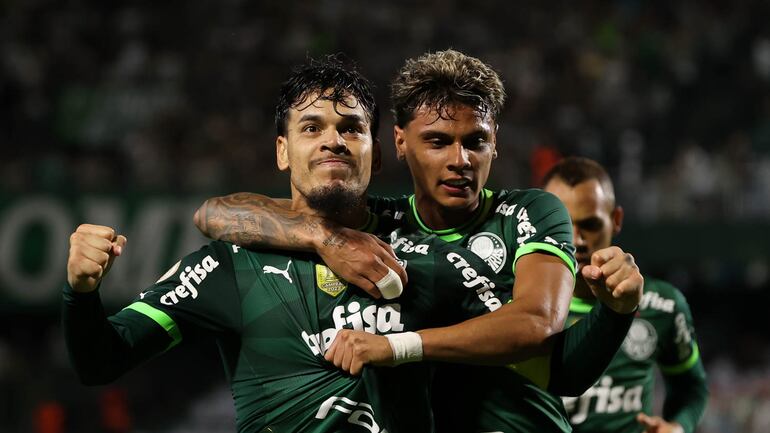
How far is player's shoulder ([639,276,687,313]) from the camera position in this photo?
206 inches

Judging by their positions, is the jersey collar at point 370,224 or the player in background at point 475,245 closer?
the player in background at point 475,245

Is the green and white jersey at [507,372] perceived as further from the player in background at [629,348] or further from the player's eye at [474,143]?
the player in background at [629,348]

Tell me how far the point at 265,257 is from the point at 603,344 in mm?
1182

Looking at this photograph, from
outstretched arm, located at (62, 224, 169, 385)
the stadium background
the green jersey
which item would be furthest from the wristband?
the stadium background

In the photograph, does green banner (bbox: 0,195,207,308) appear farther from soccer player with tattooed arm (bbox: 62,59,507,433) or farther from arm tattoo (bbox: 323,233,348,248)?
arm tattoo (bbox: 323,233,348,248)

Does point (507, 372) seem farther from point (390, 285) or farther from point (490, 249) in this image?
point (390, 285)

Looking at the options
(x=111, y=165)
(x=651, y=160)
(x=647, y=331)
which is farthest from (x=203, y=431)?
(x=647, y=331)

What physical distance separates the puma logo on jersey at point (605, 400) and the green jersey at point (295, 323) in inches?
59.7

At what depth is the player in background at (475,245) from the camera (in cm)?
318

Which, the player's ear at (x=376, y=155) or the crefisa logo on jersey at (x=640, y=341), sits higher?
the player's ear at (x=376, y=155)

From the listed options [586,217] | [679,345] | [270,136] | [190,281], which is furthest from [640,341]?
[270,136]

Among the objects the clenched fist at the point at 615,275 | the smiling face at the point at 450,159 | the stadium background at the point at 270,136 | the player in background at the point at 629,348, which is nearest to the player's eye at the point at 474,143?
the smiling face at the point at 450,159

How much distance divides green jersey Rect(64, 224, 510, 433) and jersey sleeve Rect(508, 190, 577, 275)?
175 mm

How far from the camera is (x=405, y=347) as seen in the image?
10.2 feet
